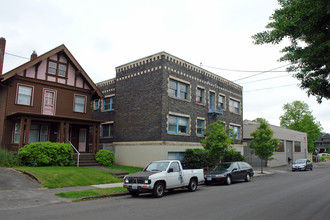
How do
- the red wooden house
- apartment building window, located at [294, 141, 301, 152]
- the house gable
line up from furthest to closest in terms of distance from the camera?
1. apartment building window, located at [294, 141, 301, 152]
2. the house gable
3. the red wooden house

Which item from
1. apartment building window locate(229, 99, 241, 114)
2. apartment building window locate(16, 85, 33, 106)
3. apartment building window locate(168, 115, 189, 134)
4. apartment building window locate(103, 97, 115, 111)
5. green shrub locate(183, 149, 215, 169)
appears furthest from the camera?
apartment building window locate(229, 99, 241, 114)

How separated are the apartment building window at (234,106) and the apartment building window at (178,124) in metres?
9.54

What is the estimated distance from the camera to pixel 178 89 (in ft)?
83.6

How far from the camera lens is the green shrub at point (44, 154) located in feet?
59.2

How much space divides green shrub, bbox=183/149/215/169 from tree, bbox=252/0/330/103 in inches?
571

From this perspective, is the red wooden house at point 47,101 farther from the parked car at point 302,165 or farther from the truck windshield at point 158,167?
the parked car at point 302,165

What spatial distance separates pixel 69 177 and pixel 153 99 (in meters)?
10.8

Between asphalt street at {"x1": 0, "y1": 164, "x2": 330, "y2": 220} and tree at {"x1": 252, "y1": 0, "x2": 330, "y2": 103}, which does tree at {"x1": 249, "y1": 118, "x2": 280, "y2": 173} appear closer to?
asphalt street at {"x1": 0, "y1": 164, "x2": 330, "y2": 220}

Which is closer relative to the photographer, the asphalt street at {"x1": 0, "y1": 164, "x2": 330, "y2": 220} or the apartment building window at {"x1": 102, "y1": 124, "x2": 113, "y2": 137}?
the asphalt street at {"x1": 0, "y1": 164, "x2": 330, "y2": 220}

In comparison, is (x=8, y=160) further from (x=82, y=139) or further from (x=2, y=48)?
(x=2, y=48)

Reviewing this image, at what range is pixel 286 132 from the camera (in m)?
46.8

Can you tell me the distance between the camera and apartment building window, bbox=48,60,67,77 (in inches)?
917

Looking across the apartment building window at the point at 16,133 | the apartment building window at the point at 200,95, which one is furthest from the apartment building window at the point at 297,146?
the apartment building window at the point at 16,133

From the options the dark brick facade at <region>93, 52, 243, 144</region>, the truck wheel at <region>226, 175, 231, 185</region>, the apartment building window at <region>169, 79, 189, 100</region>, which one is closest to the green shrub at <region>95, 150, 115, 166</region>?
the dark brick facade at <region>93, 52, 243, 144</region>
